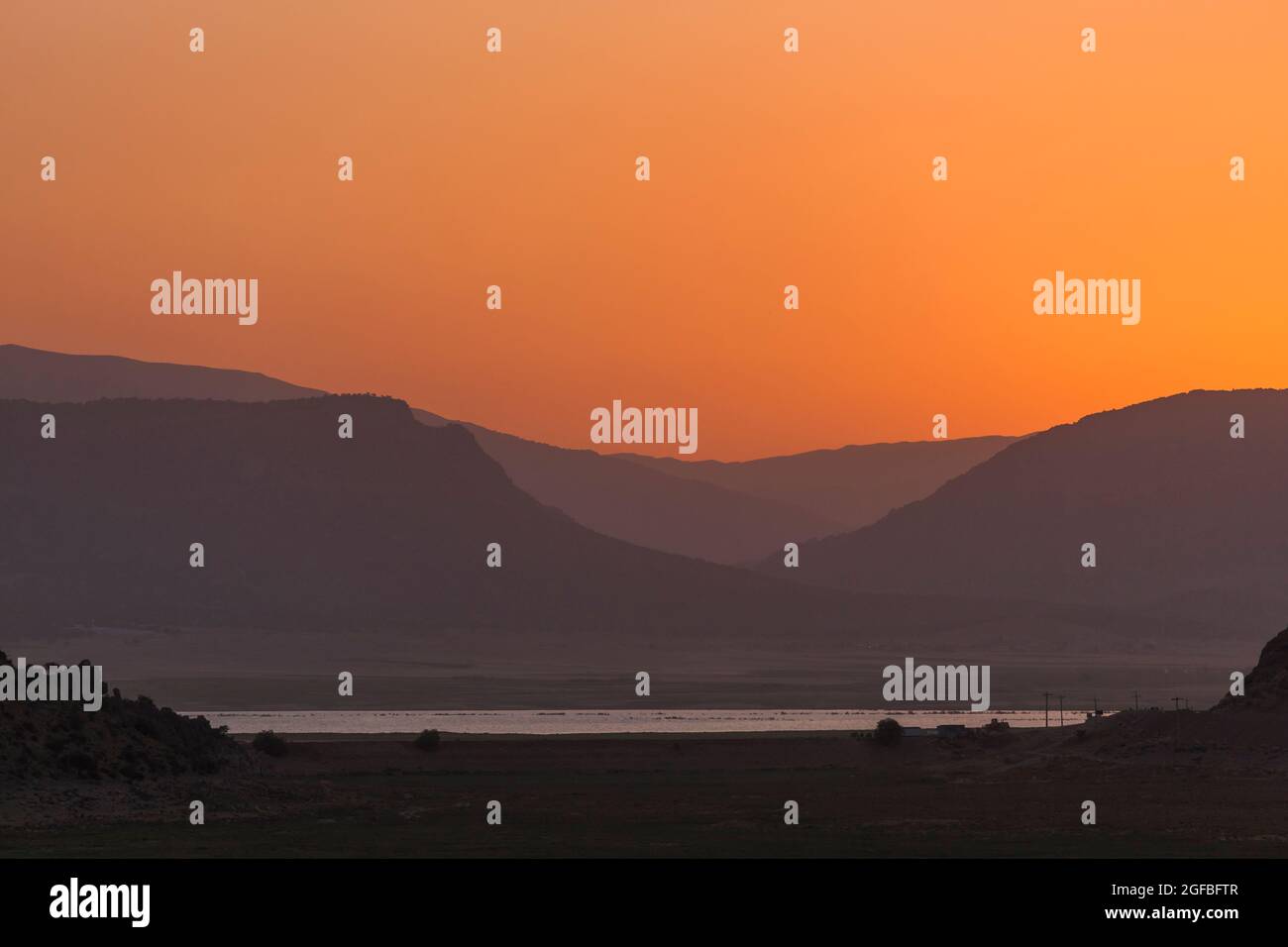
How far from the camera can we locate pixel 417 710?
127625mm

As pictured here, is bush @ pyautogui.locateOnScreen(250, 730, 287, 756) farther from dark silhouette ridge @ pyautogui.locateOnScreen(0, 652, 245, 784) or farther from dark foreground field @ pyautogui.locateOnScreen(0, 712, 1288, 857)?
dark silhouette ridge @ pyautogui.locateOnScreen(0, 652, 245, 784)

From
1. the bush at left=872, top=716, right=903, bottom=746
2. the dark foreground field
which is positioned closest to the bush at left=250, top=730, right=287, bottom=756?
the dark foreground field

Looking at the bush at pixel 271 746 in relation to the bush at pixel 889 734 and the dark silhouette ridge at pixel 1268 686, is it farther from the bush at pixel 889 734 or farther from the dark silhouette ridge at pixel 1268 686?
the dark silhouette ridge at pixel 1268 686

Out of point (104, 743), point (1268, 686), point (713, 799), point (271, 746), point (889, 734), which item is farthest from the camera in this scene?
point (889, 734)

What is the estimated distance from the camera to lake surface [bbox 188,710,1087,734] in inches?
4119

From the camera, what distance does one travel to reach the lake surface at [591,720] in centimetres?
10462

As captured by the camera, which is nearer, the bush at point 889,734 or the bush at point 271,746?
the bush at point 271,746

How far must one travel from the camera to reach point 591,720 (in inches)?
4503

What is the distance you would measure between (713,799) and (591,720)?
5232 cm

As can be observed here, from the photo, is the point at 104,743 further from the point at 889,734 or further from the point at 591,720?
the point at 591,720

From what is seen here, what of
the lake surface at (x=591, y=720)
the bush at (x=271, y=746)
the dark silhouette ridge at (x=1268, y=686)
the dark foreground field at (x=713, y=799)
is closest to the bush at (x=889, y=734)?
the dark foreground field at (x=713, y=799)

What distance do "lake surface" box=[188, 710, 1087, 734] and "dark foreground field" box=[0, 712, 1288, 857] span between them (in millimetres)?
16934

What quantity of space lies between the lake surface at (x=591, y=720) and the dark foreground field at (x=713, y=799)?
1693 cm

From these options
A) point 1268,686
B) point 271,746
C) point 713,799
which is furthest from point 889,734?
point 271,746
